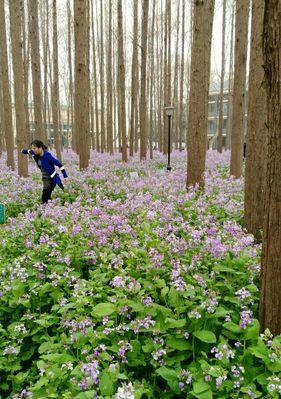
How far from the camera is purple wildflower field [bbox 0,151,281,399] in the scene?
2553 mm

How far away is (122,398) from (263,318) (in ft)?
4.89

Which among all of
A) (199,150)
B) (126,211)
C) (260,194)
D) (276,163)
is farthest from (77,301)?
(199,150)

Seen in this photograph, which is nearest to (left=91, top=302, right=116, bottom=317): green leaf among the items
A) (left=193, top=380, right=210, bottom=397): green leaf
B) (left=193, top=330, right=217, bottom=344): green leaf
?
(left=193, top=330, right=217, bottom=344): green leaf

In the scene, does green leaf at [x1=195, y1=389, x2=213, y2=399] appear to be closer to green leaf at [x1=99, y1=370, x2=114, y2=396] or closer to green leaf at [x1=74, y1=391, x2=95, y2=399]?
green leaf at [x1=99, y1=370, x2=114, y2=396]

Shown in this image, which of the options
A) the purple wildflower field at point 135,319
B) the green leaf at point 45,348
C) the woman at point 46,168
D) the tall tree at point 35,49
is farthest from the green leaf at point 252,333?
the tall tree at point 35,49

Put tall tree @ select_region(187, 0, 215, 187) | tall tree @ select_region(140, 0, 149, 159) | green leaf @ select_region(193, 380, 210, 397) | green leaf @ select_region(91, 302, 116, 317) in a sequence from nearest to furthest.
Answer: green leaf @ select_region(193, 380, 210, 397), green leaf @ select_region(91, 302, 116, 317), tall tree @ select_region(187, 0, 215, 187), tall tree @ select_region(140, 0, 149, 159)

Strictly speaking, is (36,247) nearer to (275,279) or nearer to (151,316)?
(151,316)

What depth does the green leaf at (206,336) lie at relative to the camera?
9.14 ft

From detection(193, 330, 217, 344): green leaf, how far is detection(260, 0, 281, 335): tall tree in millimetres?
517

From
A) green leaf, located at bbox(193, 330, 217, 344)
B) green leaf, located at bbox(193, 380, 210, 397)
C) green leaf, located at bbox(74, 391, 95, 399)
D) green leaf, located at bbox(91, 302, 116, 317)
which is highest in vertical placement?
green leaf, located at bbox(91, 302, 116, 317)

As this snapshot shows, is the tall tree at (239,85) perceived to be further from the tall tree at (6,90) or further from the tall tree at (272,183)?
the tall tree at (272,183)

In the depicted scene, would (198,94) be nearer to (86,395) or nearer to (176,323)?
(176,323)

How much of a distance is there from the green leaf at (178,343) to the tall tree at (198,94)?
608 centimetres

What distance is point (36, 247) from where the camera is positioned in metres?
4.67
